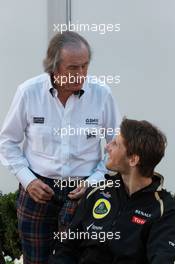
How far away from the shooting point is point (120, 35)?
4.12m

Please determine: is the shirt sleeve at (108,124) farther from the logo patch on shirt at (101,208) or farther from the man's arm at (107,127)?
the logo patch on shirt at (101,208)

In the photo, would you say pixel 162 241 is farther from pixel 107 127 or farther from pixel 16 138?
pixel 16 138

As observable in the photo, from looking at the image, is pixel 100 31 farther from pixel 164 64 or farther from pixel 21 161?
pixel 21 161

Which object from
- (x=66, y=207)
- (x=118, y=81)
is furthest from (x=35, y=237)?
(x=118, y=81)

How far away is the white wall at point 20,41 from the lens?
437cm

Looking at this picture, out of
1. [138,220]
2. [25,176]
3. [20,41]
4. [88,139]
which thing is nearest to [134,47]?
[20,41]

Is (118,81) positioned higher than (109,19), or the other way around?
(109,19)

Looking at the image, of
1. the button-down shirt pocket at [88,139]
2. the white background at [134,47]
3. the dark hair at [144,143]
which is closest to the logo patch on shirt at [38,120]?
the button-down shirt pocket at [88,139]

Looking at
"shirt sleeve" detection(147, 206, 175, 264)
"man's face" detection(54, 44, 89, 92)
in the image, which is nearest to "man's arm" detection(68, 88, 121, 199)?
"man's face" detection(54, 44, 89, 92)

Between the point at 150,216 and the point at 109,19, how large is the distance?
1889 millimetres

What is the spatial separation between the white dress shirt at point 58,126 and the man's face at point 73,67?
0.10 metres

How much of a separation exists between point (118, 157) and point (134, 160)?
75 millimetres

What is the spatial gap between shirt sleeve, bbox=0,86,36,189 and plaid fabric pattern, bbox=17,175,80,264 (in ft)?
0.32

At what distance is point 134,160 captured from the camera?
255cm
